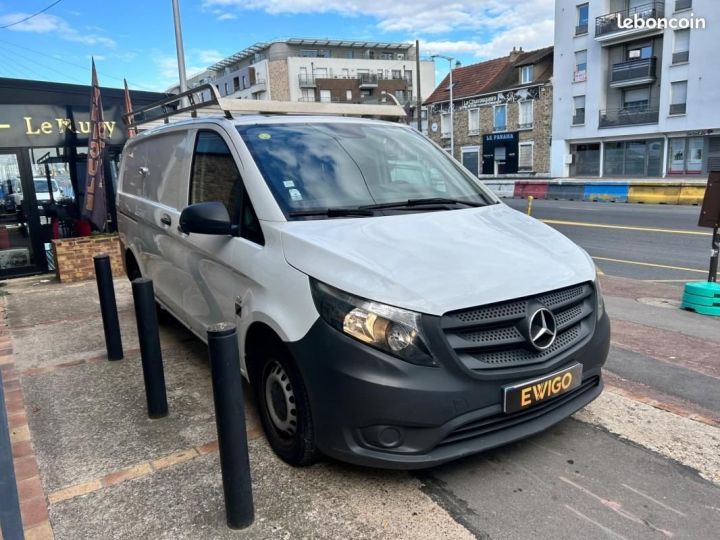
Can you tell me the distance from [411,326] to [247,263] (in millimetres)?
1174

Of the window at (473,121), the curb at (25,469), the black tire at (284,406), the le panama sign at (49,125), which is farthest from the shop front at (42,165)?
the window at (473,121)

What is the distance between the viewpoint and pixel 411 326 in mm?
2506

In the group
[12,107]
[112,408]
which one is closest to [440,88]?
[12,107]

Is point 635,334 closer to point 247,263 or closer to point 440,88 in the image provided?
point 247,263

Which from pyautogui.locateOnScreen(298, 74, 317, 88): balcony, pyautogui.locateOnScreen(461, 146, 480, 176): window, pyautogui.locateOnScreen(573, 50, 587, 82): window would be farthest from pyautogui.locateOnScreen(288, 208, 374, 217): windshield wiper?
pyautogui.locateOnScreen(298, 74, 317, 88): balcony

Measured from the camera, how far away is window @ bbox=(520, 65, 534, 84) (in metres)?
43.6

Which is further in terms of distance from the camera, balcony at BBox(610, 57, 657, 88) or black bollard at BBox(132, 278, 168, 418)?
balcony at BBox(610, 57, 657, 88)

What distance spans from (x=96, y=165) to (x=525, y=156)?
39.7m

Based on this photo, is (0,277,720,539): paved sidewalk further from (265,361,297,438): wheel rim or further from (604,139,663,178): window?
(604,139,663,178): window

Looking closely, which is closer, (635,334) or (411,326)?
(411,326)

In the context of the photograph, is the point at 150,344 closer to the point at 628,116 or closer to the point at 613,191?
the point at 613,191

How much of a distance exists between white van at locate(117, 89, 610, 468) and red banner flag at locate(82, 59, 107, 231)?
609 cm

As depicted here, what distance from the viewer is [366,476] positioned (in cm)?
295

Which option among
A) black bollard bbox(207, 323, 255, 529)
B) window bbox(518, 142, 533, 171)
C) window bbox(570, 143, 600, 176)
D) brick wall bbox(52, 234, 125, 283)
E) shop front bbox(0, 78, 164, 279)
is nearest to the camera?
black bollard bbox(207, 323, 255, 529)
